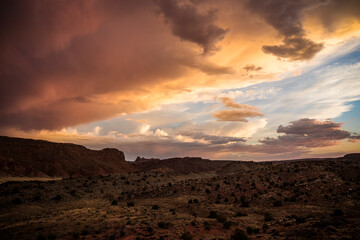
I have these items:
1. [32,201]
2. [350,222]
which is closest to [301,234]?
[350,222]

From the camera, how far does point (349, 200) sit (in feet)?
92.9

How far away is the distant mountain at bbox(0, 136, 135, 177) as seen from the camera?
3440 inches

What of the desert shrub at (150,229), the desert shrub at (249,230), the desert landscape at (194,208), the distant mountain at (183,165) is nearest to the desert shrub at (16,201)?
the desert landscape at (194,208)

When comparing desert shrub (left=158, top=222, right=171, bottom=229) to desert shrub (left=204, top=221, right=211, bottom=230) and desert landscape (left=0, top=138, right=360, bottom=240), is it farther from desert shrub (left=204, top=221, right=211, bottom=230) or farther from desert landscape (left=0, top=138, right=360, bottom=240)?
desert shrub (left=204, top=221, right=211, bottom=230)

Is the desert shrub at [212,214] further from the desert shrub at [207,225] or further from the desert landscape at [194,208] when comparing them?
the desert shrub at [207,225]

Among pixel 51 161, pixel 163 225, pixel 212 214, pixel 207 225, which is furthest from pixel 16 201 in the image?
pixel 51 161

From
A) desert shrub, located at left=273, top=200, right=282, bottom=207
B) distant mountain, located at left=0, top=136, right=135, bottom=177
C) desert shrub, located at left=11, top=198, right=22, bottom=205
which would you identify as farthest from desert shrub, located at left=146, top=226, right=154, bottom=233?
distant mountain, located at left=0, top=136, right=135, bottom=177

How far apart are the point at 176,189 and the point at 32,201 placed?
2584 centimetres

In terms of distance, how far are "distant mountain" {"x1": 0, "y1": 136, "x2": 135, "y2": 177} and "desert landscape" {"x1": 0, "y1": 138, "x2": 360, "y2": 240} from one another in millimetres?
61161

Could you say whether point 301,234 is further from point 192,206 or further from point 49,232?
point 49,232

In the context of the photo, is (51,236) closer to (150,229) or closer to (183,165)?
(150,229)

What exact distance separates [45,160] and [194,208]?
10277cm

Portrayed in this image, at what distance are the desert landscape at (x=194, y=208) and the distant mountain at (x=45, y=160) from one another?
6116 cm

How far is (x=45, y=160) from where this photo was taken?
102 meters
